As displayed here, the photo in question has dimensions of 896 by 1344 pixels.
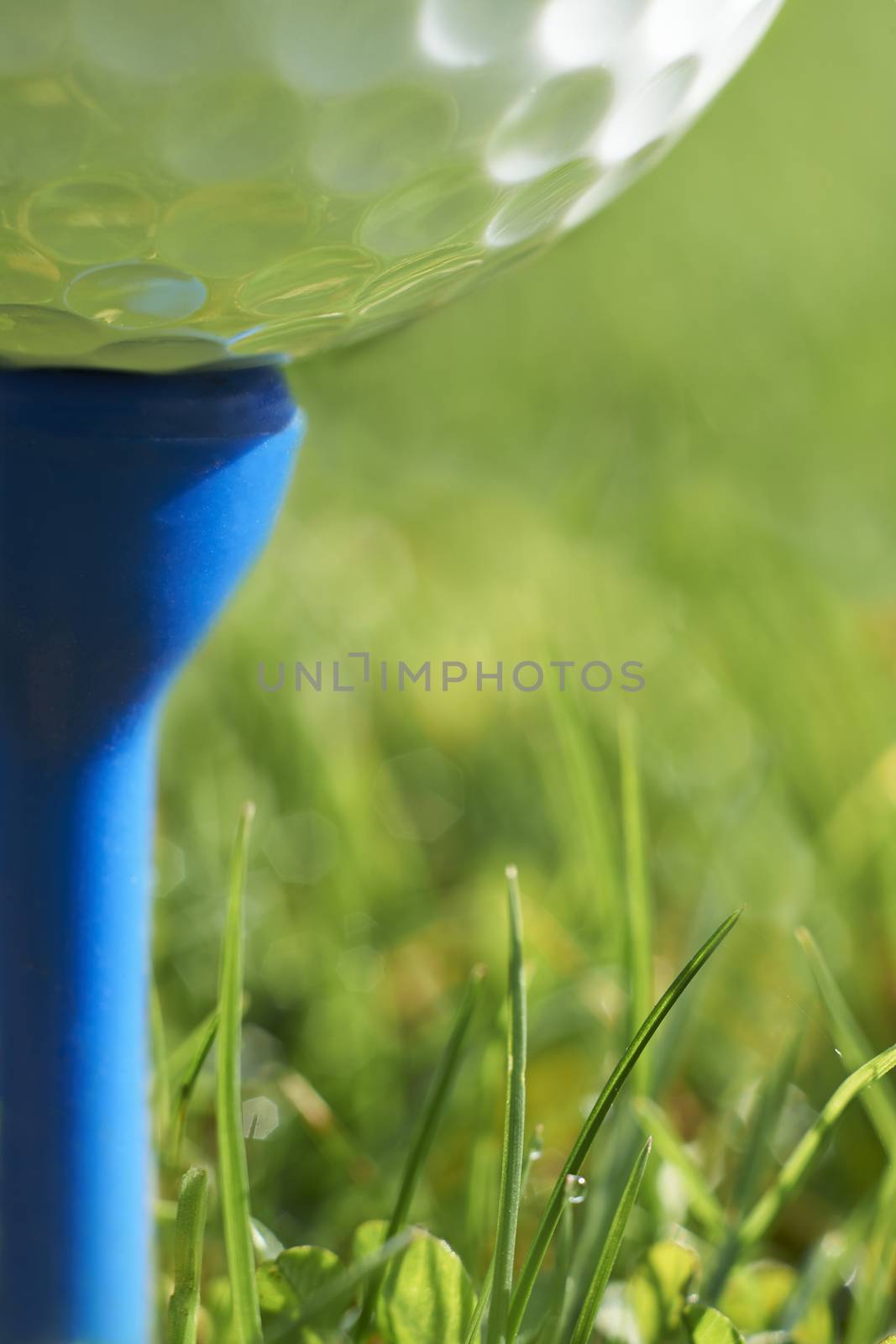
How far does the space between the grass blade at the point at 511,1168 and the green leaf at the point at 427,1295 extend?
0.03m

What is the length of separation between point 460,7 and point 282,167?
4 cm

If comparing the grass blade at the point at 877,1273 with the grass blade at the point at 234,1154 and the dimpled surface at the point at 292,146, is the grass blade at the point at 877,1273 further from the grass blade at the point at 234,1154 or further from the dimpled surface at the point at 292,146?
the dimpled surface at the point at 292,146

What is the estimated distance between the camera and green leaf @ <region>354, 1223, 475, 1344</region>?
0.38 m

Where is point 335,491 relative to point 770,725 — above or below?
above

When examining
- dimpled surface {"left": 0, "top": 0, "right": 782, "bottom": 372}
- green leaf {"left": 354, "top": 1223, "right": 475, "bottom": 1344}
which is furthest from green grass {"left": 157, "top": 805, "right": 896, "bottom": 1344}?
dimpled surface {"left": 0, "top": 0, "right": 782, "bottom": 372}

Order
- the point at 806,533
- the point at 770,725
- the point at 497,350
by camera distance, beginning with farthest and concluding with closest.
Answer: the point at 497,350 < the point at 806,533 < the point at 770,725

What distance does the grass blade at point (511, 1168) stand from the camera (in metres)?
0.35

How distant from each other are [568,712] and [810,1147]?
20 centimetres

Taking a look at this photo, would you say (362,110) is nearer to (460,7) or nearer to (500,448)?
(460,7)

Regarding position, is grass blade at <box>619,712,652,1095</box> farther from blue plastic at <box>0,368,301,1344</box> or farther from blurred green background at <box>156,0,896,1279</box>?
blue plastic at <box>0,368,301,1344</box>

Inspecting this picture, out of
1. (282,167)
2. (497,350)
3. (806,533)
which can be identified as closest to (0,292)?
(282,167)

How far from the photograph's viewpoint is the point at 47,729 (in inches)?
14.3

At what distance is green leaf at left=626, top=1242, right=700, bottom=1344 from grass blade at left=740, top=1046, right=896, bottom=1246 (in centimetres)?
3

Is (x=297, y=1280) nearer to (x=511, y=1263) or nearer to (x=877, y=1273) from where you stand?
(x=511, y=1263)
